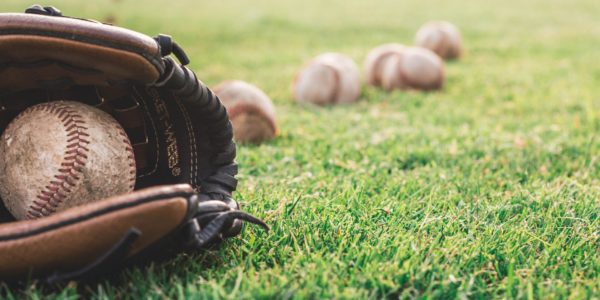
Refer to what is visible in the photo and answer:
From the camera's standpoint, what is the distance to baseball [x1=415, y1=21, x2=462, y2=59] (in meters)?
8.18

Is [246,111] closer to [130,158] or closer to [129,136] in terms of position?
[129,136]

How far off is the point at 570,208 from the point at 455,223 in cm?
59

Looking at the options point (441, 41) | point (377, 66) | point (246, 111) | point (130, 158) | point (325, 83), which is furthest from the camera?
point (441, 41)

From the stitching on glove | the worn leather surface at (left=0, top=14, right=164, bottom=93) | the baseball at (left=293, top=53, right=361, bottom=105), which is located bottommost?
the baseball at (left=293, top=53, right=361, bottom=105)

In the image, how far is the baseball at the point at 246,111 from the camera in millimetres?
4078

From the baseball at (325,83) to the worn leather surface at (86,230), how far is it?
151 inches

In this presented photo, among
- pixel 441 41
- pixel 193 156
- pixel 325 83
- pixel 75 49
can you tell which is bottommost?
pixel 325 83

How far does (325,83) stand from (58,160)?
12.0 ft

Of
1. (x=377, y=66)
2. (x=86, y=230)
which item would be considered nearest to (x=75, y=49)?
(x=86, y=230)

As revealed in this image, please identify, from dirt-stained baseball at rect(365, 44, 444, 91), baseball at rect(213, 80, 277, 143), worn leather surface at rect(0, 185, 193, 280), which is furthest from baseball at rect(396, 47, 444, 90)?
worn leather surface at rect(0, 185, 193, 280)

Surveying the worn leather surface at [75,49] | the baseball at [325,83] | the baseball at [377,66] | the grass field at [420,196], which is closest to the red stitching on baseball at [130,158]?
the worn leather surface at [75,49]

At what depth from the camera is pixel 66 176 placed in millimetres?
2113

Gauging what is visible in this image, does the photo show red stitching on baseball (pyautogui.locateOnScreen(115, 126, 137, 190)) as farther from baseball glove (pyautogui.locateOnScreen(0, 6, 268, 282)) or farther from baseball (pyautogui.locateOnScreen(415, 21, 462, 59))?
baseball (pyautogui.locateOnScreen(415, 21, 462, 59))

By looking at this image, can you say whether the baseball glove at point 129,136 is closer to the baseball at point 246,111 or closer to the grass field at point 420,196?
the grass field at point 420,196
